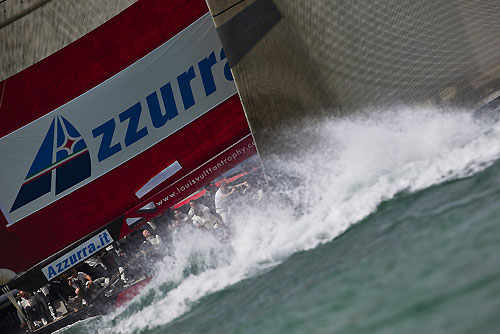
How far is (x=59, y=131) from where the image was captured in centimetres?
792

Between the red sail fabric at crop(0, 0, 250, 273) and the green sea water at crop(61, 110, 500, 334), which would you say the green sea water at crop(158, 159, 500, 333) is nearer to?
the green sea water at crop(61, 110, 500, 334)

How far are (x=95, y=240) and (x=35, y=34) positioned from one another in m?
2.54

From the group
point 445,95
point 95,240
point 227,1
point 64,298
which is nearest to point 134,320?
point 95,240

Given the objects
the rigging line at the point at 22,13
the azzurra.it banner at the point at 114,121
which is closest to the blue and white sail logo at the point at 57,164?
the azzurra.it banner at the point at 114,121

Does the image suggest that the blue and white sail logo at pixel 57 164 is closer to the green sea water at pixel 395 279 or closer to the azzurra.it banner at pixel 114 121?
the azzurra.it banner at pixel 114 121

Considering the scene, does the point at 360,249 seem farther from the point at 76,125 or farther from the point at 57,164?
the point at 57,164

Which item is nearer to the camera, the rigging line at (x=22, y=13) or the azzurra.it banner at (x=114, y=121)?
the rigging line at (x=22, y=13)

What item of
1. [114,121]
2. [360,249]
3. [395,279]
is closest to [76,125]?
[114,121]

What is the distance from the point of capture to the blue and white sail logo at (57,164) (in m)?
7.95

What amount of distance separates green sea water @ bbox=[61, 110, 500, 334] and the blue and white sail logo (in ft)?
4.76

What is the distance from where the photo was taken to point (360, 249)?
5.13m

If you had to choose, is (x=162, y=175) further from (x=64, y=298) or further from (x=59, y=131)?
(x=64, y=298)

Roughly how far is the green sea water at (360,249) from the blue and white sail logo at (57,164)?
1.45 m

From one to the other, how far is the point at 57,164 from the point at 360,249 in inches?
167
